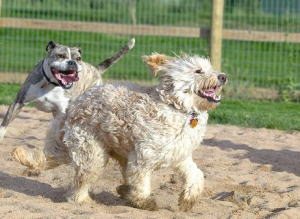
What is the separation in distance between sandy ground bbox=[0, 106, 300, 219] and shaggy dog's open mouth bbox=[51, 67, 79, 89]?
2.77ft

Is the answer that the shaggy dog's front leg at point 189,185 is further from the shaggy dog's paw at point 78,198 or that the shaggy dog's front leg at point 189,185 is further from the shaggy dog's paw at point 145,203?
the shaggy dog's paw at point 78,198

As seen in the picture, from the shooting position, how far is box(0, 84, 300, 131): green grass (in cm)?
1184

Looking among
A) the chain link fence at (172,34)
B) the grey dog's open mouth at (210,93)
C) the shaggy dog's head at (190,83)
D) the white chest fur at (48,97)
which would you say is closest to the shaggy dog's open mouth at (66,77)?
the white chest fur at (48,97)

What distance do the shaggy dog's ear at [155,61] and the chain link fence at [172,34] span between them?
23.0ft

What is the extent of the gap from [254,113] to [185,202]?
572 cm

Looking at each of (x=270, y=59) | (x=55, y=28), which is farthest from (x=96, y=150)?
(x=270, y=59)

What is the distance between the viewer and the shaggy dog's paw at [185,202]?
23.3 ft

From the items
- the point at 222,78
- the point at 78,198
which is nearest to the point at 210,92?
the point at 222,78

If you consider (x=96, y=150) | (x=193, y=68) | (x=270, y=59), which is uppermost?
(x=193, y=68)

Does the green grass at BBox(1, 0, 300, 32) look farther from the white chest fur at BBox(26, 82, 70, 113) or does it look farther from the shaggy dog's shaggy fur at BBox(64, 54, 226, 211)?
the shaggy dog's shaggy fur at BBox(64, 54, 226, 211)

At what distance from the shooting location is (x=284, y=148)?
10008 millimetres

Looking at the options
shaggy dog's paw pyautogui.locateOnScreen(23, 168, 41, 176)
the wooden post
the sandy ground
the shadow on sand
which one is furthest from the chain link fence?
shaggy dog's paw pyautogui.locateOnScreen(23, 168, 41, 176)

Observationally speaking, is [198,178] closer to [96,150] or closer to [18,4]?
[96,150]

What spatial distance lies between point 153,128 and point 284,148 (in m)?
3.41
